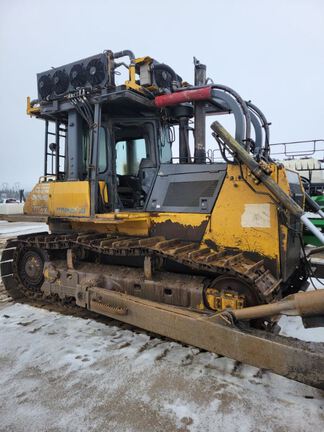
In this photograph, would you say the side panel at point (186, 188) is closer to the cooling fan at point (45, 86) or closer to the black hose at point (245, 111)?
the black hose at point (245, 111)

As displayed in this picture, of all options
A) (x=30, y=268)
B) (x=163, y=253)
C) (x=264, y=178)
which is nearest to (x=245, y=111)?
(x=264, y=178)

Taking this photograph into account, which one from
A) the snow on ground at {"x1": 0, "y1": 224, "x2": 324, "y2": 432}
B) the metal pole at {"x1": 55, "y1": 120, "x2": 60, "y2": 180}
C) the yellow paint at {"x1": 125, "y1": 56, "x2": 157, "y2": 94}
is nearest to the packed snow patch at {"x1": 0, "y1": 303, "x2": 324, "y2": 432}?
the snow on ground at {"x1": 0, "y1": 224, "x2": 324, "y2": 432}

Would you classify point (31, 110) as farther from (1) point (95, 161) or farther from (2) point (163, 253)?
(2) point (163, 253)

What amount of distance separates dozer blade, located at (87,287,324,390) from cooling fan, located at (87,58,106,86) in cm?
299

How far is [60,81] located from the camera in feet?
17.1

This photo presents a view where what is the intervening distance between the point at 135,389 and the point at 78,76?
14.0 feet

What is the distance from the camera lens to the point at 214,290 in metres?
3.87

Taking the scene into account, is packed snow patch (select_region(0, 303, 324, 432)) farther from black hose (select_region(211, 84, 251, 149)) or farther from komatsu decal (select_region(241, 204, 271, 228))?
black hose (select_region(211, 84, 251, 149))

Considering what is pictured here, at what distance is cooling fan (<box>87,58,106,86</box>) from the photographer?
15.6 feet

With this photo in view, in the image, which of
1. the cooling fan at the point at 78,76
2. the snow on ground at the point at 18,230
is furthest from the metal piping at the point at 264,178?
the snow on ground at the point at 18,230

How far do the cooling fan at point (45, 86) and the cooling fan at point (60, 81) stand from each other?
0.43ft

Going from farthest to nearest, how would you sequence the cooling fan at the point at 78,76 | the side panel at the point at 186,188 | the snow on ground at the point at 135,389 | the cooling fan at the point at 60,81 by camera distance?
the cooling fan at the point at 60,81 < the cooling fan at the point at 78,76 < the side panel at the point at 186,188 < the snow on ground at the point at 135,389

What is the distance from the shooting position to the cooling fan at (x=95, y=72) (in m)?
4.76

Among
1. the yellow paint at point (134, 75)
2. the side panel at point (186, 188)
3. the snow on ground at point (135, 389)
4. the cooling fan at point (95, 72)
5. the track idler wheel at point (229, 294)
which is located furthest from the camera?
the cooling fan at point (95, 72)
